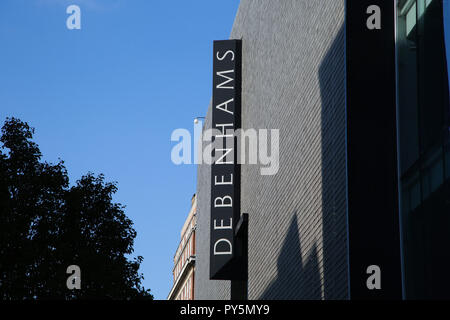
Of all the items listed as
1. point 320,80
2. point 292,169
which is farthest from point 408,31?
point 292,169

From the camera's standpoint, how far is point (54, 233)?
2486 centimetres

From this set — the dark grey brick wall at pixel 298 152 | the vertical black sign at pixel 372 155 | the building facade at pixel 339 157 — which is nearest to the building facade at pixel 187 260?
the dark grey brick wall at pixel 298 152

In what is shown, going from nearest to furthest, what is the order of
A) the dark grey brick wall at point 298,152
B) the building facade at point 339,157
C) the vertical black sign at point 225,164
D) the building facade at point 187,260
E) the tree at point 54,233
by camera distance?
the building facade at point 339,157
the dark grey brick wall at point 298,152
the tree at point 54,233
the vertical black sign at point 225,164
the building facade at point 187,260

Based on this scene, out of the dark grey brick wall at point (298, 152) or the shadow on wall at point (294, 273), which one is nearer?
the dark grey brick wall at point (298, 152)

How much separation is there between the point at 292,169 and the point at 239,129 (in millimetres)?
10251

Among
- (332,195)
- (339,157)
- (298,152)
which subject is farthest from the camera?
(298,152)

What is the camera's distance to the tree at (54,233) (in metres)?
23.5

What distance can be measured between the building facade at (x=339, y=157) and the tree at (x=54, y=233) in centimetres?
517

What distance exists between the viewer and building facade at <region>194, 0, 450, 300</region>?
43.1 ft

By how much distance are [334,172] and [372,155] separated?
2.78 metres

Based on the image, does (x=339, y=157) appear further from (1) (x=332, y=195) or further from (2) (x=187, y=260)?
(2) (x=187, y=260)

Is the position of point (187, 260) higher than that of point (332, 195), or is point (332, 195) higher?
point (187, 260)

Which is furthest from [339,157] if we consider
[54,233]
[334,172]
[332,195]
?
[54,233]

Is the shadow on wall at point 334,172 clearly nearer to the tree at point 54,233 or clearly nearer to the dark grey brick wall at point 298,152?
the dark grey brick wall at point 298,152
